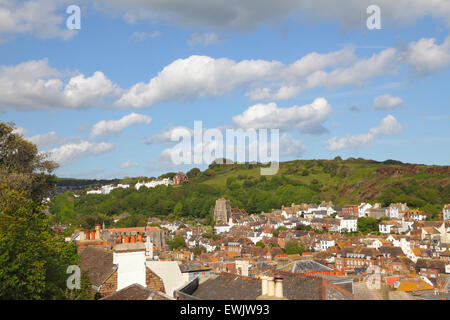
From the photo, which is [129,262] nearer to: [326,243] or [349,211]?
[326,243]

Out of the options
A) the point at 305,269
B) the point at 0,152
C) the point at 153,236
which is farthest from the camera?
the point at 153,236

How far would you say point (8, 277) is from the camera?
51.4 ft

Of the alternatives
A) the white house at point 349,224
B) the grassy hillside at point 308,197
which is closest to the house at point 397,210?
the grassy hillside at point 308,197

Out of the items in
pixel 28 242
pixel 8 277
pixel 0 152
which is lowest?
pixel 8 277

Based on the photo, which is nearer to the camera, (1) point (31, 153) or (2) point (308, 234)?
(1) point (31, 153)

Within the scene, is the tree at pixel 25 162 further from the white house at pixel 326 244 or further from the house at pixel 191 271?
the white house at pixel 326 244

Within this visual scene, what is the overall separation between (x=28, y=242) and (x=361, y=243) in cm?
8729

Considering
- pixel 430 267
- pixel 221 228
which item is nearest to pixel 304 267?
pixel 430 267

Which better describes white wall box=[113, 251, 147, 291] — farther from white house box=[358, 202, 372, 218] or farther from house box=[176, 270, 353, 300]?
white house box=[358, 202, 372, 218]

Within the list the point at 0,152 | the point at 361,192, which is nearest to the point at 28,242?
the point at 0,152

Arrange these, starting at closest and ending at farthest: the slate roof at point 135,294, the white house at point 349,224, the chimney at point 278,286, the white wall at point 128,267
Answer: the chimney at point 278,286 < the slate roof at point 135,294 < the white wall at point 128,267 < the white house at point 349,224
